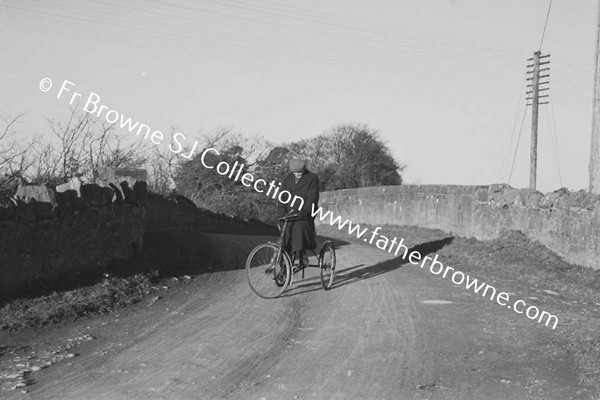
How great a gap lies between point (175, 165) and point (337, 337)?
30428 mm

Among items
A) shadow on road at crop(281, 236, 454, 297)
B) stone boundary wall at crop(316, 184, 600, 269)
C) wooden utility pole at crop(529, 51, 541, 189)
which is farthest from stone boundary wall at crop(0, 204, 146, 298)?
wooden utility pole at crop(529, 51, 541, 189)

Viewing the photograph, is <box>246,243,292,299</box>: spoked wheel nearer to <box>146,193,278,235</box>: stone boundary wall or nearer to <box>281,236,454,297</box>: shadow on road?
<box>281,236,454,297</box>: shadow on road

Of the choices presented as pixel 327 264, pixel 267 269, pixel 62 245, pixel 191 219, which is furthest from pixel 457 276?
pixel 191 219

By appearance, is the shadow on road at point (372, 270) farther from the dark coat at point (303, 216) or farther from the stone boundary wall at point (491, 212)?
the stone boundary wall at point (491, 212)

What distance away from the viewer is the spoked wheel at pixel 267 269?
9312mm

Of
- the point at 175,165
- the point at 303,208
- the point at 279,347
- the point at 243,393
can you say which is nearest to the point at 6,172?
the point at 303,208

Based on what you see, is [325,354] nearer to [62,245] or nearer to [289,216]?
[289,216]

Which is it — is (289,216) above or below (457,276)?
above

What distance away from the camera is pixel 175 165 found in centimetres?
3647

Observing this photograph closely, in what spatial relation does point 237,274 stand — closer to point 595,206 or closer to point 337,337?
point 337,337

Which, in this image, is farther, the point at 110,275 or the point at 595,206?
the point at 595,206

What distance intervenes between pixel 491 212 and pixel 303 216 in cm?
941

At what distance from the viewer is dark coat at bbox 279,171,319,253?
9508 millimetres

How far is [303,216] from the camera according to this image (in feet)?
31.2
